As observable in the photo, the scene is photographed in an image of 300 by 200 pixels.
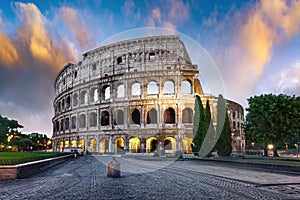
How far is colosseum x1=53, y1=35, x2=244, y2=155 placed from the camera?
42.8 meters

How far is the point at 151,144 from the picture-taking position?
44.6m

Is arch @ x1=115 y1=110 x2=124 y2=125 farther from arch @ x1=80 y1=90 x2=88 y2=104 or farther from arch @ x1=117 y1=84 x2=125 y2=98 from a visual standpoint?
arch @ x1=80 y1=90 x2=88 y2=104

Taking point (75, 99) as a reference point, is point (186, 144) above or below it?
below

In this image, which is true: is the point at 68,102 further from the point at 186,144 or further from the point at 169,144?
the point at 186,144

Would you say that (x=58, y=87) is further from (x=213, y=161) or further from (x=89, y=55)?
(x=213, y=161)

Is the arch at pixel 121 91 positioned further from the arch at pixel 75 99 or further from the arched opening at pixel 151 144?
the arch at pixel 75 99

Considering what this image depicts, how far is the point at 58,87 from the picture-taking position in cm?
6300

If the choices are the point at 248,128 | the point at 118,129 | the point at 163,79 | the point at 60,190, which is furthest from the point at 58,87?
the point at 60,190

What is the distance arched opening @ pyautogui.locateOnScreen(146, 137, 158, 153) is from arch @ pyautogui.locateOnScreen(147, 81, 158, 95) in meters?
6.98

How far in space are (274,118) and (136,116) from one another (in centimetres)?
2160

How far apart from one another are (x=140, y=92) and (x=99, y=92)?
23.8 feet

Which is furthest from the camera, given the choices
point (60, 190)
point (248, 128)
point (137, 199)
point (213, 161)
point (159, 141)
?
point (159, 141)

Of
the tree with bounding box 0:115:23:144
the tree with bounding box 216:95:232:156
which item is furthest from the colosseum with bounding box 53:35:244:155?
the tree with bounding box 0:115:23:144

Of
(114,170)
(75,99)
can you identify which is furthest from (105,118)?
(114,170)
